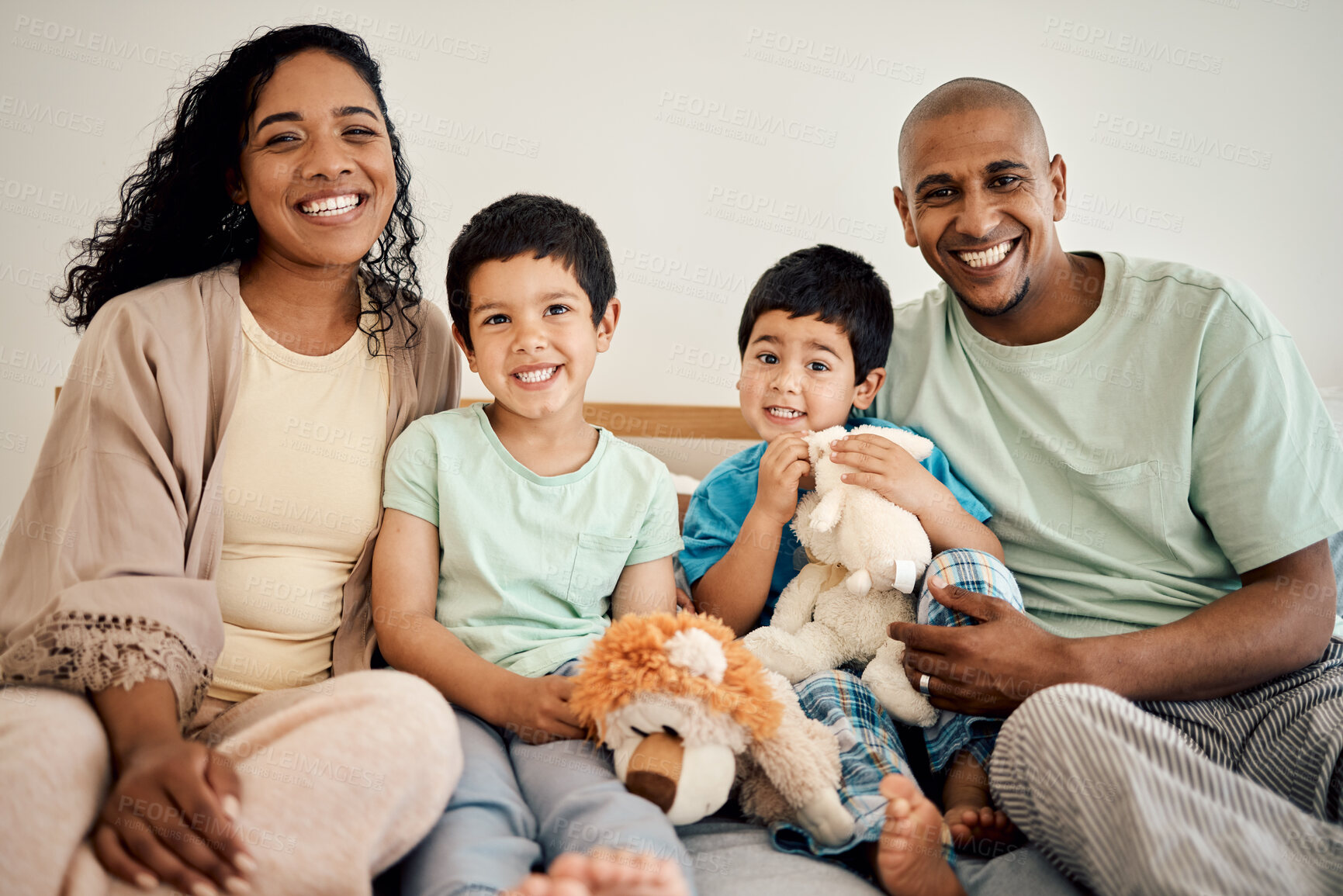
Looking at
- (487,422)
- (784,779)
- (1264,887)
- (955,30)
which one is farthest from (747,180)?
(1264,887)

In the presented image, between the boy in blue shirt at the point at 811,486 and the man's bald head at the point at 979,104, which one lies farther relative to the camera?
the man's bald head at the point at 979,104

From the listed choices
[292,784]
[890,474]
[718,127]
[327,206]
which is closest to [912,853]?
[890,474]

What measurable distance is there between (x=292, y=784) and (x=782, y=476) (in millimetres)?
908

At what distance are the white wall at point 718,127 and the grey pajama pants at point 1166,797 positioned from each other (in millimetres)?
1622

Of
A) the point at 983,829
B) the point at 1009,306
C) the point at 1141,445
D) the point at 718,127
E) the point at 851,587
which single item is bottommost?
the point at 983,829

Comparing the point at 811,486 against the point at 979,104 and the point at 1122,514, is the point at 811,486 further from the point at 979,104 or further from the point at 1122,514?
the point at 979,104

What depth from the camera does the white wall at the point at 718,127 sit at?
216cm

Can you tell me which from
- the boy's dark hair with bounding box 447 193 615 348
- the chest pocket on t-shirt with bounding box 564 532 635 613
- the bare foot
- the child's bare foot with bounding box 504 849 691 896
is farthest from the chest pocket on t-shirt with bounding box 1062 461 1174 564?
the child's bare foot with bounding box 504 849 691 896

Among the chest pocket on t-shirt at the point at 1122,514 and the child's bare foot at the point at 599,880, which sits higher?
the chest pocket on t-shirt at the point at 1122,514

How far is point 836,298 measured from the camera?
1660 millimetres

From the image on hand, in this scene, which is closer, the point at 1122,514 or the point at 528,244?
the point at 528,244

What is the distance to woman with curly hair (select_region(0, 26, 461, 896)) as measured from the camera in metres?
0.92

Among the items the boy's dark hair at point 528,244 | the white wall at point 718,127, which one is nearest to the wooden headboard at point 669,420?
the white wall at point 718,127

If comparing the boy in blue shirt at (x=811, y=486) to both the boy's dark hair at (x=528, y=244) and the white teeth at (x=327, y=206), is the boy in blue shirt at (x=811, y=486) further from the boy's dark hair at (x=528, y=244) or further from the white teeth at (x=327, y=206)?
the white teeth at (x=327, y=206)
